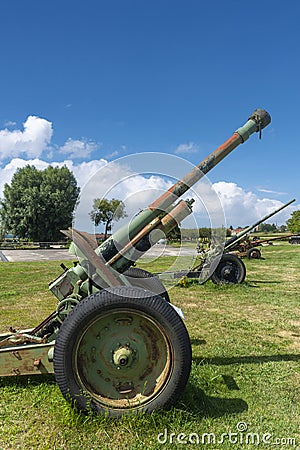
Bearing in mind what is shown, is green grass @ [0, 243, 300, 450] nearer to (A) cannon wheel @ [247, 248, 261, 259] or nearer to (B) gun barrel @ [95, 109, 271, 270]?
(B) gun barrel @ [95, 109, 271, 270]

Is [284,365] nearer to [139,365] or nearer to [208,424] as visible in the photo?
[208,424]

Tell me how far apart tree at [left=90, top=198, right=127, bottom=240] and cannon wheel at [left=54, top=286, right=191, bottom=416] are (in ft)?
2.09

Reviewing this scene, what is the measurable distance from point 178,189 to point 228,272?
267 inches

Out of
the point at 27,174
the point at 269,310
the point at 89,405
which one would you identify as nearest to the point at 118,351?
the point at 89,405

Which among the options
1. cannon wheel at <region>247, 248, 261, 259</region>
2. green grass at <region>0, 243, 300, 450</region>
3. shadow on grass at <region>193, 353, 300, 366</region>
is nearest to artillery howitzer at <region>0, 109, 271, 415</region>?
green grass at <region>0, 243, 300, 450</region>

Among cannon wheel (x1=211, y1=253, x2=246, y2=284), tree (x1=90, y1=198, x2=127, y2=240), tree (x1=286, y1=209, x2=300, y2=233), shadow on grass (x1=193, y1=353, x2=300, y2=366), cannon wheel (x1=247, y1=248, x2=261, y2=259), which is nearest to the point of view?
tree (x1=90, y1=198, x2=127, y2=240)

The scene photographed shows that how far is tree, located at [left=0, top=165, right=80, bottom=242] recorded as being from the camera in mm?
37281

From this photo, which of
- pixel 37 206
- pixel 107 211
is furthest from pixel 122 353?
pixel 37 206

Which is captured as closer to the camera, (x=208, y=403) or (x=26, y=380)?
(x=208, y=403)

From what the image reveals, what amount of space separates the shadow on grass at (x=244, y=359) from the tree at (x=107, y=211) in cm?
209

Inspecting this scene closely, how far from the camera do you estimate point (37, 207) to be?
122 feet

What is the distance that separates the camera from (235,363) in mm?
4211

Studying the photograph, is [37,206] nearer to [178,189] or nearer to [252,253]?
[252,253]

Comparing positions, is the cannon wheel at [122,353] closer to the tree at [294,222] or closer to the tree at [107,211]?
the tree at [107,211]
